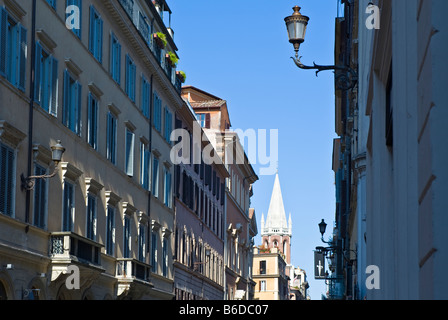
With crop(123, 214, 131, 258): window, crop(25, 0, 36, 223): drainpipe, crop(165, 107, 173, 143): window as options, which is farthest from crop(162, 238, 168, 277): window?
A: crop(25, 0, 36, 223): drainpipe

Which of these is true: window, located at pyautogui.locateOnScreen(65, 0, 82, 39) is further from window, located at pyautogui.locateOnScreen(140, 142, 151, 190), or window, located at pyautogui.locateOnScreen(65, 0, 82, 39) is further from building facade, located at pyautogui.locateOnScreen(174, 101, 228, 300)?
building facade, located at pyautogui.locateOnScreen(174, 101, 228, 300)

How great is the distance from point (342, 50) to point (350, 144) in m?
6.34

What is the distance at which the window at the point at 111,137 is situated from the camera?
28455mm

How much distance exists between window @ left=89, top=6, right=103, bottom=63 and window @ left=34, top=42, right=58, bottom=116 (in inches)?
172

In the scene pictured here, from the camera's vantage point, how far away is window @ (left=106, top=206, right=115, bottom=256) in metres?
28.4

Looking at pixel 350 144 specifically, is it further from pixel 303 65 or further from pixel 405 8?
pixel 405 8

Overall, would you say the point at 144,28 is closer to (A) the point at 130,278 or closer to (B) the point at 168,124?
(B) the point at 168,124

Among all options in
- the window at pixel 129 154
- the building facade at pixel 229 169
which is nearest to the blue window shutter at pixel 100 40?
the window at pixel 129 154

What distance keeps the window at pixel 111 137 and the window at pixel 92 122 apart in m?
1.68

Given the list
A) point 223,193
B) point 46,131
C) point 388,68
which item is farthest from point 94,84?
point 223,193

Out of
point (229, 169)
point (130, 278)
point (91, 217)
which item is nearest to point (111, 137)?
point (91, 217)

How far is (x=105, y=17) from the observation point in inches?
1118

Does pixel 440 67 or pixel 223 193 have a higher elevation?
pixel 223 193

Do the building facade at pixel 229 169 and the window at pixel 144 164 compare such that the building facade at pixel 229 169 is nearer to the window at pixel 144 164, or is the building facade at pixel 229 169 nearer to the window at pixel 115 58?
the window at pixel 144 164
